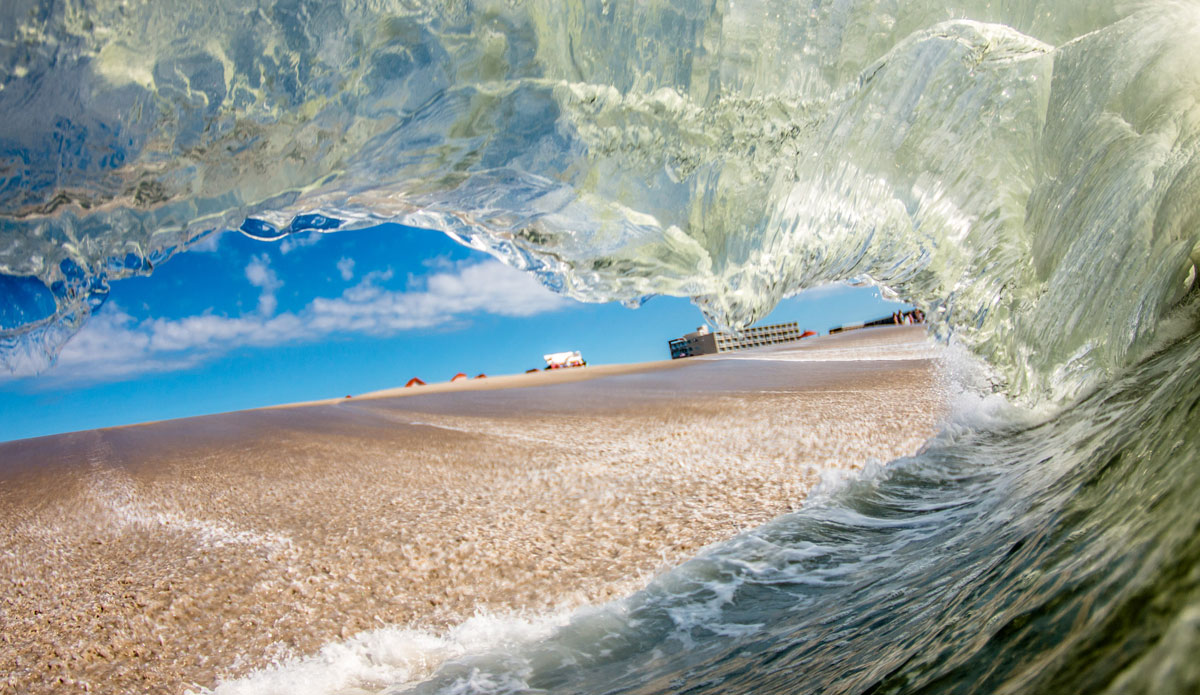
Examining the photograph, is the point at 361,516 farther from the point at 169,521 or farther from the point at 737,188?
the point at 737,188

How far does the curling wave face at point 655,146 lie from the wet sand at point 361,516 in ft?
3.57

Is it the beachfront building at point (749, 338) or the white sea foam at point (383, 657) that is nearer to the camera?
the white sea foam at point (383, 657)

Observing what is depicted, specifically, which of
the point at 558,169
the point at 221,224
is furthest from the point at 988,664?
the point at 221,224

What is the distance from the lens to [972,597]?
1251 mm

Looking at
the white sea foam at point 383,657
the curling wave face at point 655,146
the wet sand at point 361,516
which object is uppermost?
the curling wave face at point 655,146

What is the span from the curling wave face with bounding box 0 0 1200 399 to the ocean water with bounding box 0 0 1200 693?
0.01m

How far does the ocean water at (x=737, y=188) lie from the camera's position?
1987 mm

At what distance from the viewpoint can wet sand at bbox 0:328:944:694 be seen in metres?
2.48

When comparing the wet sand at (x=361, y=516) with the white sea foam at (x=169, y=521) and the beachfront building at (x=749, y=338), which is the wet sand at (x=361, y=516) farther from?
the beachfront building at (x=749, y=338)

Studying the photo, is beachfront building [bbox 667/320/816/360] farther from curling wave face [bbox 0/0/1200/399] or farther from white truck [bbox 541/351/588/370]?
curling wave face [bbox 0/0/1200/399]

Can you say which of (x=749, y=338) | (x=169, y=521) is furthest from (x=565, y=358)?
(x=169, y=521)

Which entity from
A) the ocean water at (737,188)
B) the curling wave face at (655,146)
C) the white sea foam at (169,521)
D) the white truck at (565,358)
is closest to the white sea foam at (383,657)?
the ocean water at (737,188)

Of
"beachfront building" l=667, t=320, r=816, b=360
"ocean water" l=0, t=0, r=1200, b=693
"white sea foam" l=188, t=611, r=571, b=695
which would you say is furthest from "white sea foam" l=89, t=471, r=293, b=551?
"beachfront building" l=667, t=320, r=816, b=360

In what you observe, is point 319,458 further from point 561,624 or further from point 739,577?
point 739,577
